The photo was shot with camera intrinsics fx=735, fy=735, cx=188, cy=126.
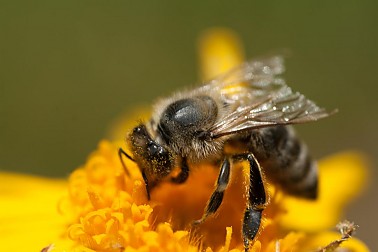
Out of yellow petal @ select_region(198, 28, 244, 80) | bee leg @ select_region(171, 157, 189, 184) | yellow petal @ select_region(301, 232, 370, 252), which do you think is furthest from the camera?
yellow petal @ select_region(198, 28, 244, 80)

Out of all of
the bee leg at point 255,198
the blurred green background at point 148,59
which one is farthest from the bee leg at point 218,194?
the blurred green background at point 148,59

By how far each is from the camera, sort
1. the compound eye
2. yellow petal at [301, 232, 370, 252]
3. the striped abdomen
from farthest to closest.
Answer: yellow petal at [301, 232, 370, 252] → the striped abdomen → the compound eye

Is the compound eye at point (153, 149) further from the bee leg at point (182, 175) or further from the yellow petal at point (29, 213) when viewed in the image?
the yellow petal at point (29, 213)

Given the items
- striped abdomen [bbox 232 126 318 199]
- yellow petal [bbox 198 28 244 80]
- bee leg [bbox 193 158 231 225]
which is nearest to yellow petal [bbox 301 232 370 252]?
striped abdomen [bbox 232 126 318 199]

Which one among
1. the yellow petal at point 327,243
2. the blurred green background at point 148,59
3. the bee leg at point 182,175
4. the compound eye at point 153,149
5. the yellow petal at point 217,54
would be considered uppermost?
the blurred green background at point 148,59

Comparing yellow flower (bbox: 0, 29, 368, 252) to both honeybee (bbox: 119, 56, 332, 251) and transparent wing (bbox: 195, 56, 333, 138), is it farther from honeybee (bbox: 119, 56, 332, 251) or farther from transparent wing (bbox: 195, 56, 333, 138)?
transparent wing (bbox: 195, 56, 333, 138)


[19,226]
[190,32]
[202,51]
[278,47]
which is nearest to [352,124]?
[278,47]

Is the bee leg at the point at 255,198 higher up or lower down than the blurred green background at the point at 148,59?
lower down
